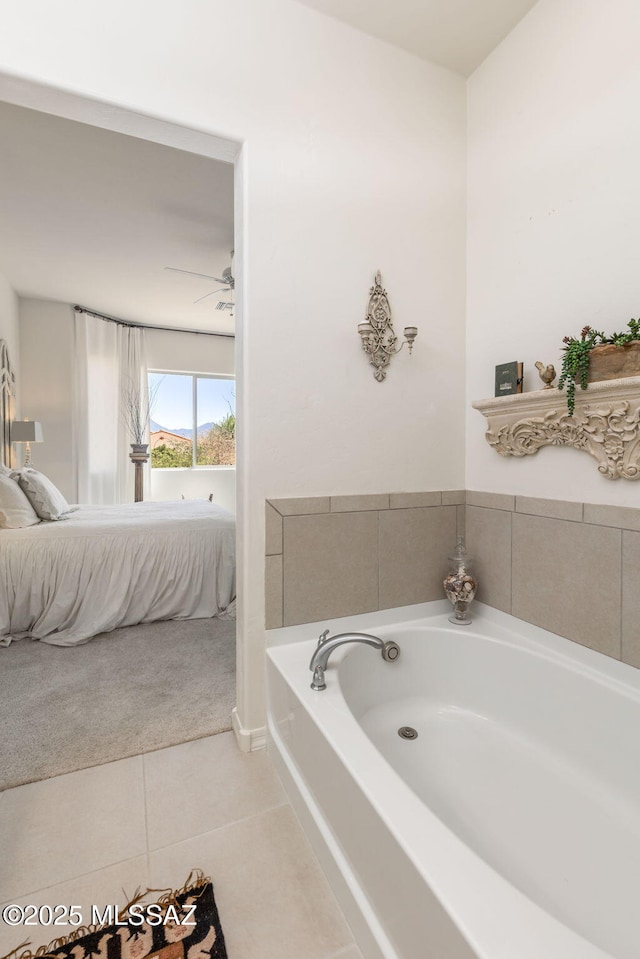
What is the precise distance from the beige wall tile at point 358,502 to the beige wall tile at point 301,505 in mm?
37

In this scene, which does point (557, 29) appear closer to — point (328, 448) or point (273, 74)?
point (273, 74)

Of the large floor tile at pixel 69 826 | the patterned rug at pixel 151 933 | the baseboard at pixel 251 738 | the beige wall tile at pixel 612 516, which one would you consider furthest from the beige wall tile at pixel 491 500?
the large floor tile at pixel 69 826

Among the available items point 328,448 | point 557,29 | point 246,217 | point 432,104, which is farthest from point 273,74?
point 328,448

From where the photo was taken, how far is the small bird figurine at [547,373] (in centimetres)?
162

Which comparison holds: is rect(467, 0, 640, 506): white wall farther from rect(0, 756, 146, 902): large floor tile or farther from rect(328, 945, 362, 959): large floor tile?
rect(0, 756, 146, 902): large floor tile

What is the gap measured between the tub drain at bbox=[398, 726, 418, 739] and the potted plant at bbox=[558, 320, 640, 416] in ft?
4.21

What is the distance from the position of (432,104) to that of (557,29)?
52 cm

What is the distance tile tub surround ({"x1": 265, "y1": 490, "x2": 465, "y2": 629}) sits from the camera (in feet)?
5.88

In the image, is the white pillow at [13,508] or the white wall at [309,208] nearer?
the white wall at [309,208]

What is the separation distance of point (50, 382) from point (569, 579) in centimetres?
533

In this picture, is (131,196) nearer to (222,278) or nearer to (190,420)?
(222,278)

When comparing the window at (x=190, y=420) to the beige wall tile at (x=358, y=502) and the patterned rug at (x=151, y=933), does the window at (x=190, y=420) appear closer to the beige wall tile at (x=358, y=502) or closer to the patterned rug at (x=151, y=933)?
the beige wall tile at (x=358, y=502)

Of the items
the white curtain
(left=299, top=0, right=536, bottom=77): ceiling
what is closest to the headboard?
the white curtain

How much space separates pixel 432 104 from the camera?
203 cm
